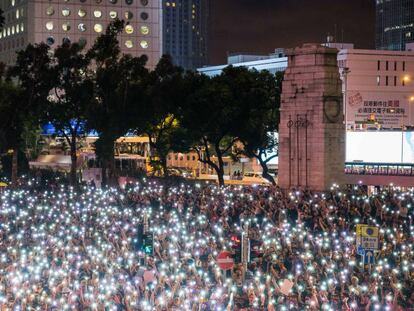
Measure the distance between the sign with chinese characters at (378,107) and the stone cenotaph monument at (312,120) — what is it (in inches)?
2481

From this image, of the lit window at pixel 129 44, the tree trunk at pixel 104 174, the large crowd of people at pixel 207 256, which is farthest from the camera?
the lit window at pixel 129 44

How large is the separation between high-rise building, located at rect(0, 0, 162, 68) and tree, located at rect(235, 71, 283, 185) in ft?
223

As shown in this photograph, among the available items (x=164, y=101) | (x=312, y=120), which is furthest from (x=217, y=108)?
(x=312, y=120)

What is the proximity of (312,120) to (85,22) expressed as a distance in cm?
8948

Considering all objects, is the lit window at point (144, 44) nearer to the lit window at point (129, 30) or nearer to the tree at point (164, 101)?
the lit window at point (129, 30)

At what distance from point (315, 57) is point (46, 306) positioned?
28.1 m

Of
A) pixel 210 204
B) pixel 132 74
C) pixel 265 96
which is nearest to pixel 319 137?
pixel 210 204

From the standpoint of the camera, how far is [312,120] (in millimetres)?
46312

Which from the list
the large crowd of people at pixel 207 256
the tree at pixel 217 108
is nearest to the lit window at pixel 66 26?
the tree at pixel 217 108

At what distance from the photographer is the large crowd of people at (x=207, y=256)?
21.1m

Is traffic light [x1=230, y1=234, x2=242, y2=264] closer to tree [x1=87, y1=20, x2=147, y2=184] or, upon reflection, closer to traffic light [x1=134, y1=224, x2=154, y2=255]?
traffic light [x1=134, y1=224, x2=154, y2=255]

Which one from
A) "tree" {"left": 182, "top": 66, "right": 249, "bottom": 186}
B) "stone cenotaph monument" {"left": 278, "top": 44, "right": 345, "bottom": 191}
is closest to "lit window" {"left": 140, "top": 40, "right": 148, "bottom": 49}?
"tree" {"left": 182, "top": 66, "right": 249, "bottom": 186}

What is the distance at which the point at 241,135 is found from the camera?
62875mm

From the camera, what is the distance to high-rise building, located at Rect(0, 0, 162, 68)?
129000mm
